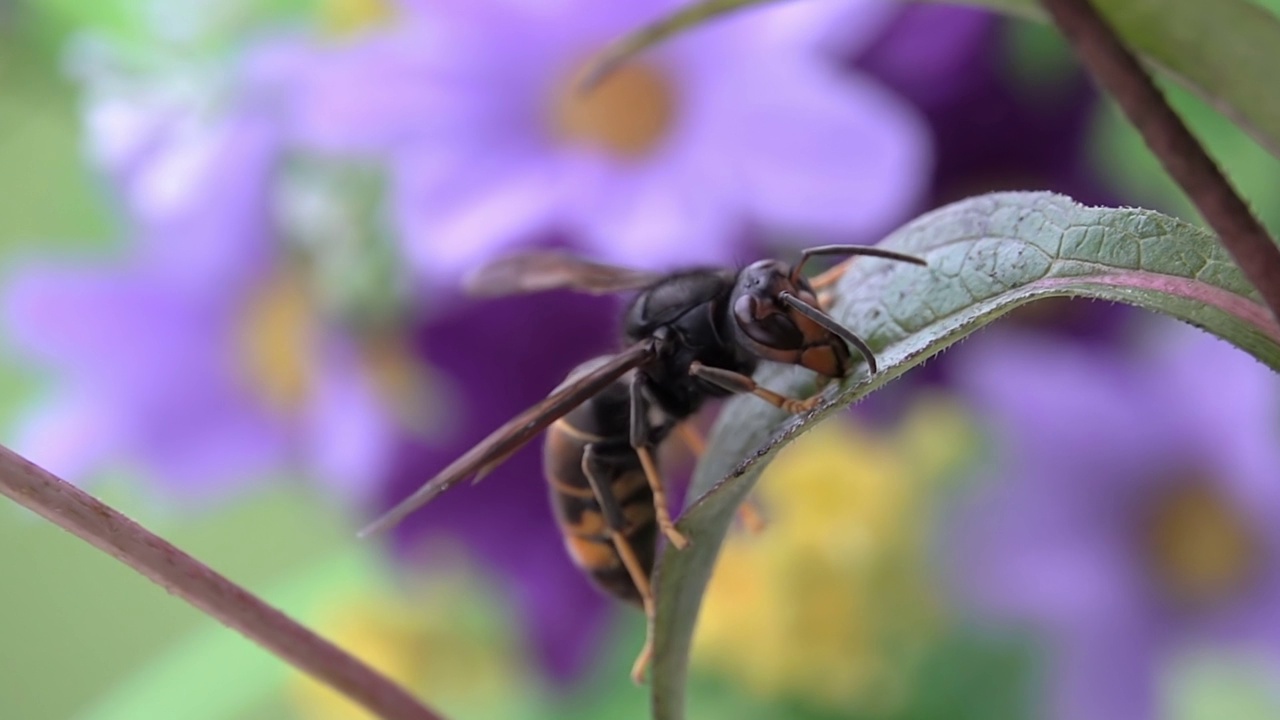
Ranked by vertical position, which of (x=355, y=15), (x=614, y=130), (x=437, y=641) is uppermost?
(x=355, y=15)

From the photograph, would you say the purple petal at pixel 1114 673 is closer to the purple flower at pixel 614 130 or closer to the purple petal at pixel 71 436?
the purple flower at pixel 614 130

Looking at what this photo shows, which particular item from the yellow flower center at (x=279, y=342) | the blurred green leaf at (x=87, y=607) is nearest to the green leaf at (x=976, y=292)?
the yellow flower center at (x=279, y=342)

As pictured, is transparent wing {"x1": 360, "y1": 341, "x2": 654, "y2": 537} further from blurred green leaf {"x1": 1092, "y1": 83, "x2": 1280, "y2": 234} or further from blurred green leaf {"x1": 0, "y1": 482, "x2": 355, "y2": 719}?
blurred green leaf {"x1": 0, "y1": 482, "x2": 355, "y2": 719}

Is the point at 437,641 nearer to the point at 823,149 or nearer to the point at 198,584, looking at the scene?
the point at 823,149

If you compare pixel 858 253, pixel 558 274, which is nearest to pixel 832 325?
pixel 858 253

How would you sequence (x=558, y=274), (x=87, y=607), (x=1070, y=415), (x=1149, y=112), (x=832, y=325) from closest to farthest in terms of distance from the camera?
(x=1149, y=112) < (x=832, y=325) < (x=558, y=274) < (x=1070, y=415) < (x=87, y=607)

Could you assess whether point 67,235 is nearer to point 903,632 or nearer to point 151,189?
point 151,189
